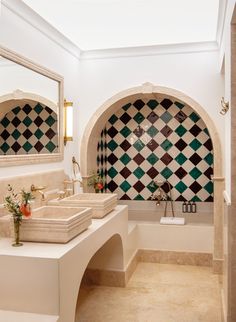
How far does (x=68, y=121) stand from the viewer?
4.11m

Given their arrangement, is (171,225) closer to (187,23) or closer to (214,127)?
(214,127)

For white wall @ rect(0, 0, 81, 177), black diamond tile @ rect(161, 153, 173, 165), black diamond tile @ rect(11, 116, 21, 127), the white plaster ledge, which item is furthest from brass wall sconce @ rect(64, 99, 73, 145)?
the white plaster ledge

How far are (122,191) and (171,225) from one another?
3.47ft

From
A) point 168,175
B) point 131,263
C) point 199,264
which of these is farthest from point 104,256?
point 168,175

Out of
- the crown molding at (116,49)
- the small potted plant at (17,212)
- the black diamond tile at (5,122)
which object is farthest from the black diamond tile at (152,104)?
the small potted plant at (17,212)

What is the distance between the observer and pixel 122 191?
5402mm

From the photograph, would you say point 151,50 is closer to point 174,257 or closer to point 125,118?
point 125,118

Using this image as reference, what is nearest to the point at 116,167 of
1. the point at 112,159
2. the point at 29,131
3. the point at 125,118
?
the point at 112,159

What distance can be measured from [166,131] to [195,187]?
0.88 meters

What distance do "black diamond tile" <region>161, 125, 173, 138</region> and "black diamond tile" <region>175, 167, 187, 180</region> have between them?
514 millimetres

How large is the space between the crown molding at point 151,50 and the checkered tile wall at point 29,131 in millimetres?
1160

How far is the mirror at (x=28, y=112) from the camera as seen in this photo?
2953mm

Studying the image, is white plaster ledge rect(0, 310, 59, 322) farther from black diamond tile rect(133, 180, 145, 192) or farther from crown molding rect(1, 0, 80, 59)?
black diamond tile rect(133, 180, 145, 192)

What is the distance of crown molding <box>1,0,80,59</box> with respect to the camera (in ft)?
9.86
